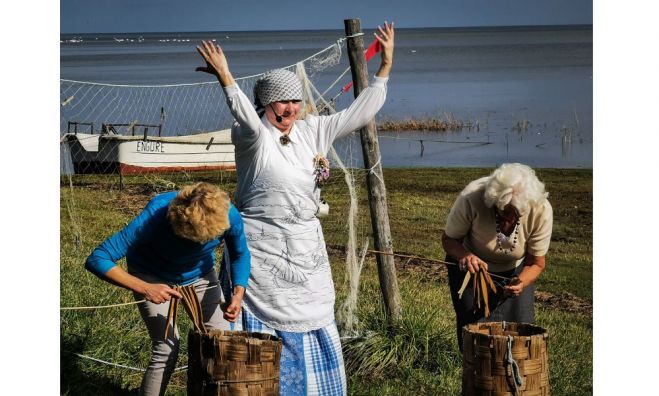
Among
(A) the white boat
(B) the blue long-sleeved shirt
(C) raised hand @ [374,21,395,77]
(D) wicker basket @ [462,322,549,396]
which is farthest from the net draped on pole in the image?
(D) wicker basket @ [462,322,549,396]

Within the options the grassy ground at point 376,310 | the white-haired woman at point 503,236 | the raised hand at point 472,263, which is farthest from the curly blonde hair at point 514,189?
the grassy ground at point 376,310

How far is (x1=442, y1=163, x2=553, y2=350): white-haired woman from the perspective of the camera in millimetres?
3871

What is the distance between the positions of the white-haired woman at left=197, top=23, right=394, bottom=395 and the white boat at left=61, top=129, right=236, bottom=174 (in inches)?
66.9

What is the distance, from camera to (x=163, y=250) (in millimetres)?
3697

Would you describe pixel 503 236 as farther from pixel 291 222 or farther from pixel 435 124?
pixel 435 124

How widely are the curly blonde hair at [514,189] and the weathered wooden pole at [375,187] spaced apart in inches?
41.7

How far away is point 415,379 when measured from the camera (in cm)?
477

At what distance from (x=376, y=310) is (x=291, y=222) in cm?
134

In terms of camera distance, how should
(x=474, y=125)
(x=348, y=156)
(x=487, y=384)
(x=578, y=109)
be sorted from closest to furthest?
1. (x=487, y=384)
2. (x=348, y=156)
3. (x=578, y=109)
4. (x=474, y=125)

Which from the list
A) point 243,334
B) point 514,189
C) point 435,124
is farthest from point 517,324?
point 435,124

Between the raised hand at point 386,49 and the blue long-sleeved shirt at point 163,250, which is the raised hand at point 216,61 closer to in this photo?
the blue long-sleeved shirt at point 163,250
